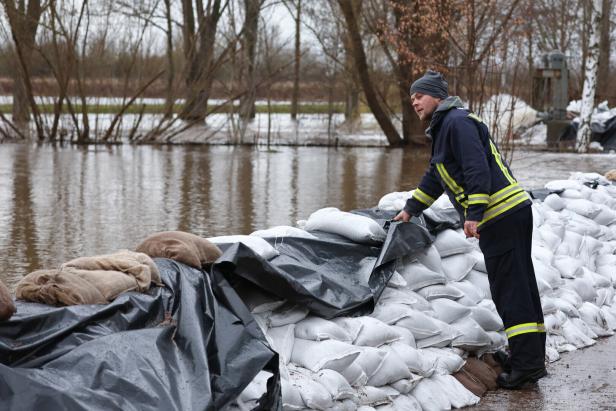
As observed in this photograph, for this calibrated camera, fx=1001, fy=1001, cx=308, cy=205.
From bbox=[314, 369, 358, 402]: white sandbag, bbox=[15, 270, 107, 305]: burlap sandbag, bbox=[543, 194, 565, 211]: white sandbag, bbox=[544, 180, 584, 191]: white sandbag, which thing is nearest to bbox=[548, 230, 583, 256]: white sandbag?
bbox=[543, 194, 565, 211]: white sandbag

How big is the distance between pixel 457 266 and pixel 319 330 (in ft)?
4.89

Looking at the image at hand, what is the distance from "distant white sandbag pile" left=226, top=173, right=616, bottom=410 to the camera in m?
4.37

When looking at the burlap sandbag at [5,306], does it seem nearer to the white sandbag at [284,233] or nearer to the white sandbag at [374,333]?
the white sandbag at [374,333]

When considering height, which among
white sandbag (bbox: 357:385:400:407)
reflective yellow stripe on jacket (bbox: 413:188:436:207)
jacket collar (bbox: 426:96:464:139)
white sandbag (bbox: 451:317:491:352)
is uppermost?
jacket collar (bbox: 426:96:464:139)

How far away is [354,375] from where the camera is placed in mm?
4398

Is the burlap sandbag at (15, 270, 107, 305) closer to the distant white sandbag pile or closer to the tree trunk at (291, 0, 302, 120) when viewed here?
the distant white sandbag pile

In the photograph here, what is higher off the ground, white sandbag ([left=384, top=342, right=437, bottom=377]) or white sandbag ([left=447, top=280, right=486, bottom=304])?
white sandbag ([left=447, top=280, right=486, bottom=304])

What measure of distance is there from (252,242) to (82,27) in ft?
54.7

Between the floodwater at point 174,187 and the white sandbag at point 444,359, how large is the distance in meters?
3.26

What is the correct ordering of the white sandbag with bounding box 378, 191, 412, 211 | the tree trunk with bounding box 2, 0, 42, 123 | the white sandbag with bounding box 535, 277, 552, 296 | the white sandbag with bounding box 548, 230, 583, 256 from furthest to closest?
the tree trunk with bounding box 2, 0, 42, 123, the white sandbag with bounding box 548, 230, 583, 256, the white sandbag with bounding box 378, 191, 412, 211, the white sandbag with bounding box 535, 277, 552, 296

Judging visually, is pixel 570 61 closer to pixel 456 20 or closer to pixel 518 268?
pixel 456 20

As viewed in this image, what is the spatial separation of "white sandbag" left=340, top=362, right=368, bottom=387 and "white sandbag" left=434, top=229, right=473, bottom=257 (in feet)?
5.15

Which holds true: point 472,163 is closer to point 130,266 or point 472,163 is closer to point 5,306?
point 130,266

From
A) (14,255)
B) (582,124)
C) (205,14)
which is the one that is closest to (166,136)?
(205,14)
